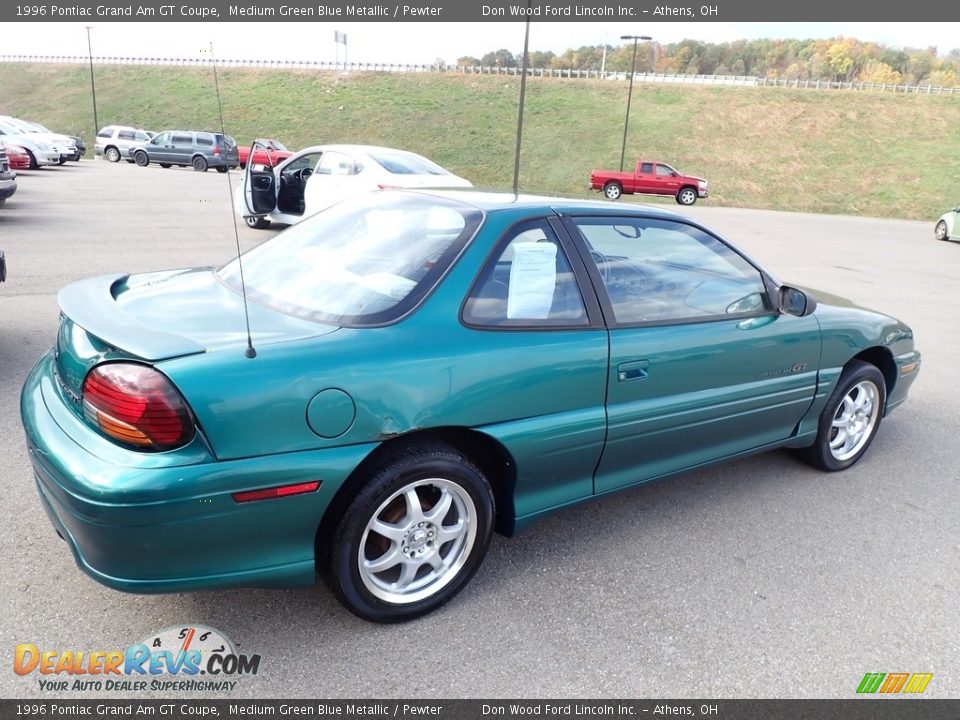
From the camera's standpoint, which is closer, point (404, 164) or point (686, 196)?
point (404, 164)

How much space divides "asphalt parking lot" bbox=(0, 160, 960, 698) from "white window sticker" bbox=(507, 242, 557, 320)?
108 cm

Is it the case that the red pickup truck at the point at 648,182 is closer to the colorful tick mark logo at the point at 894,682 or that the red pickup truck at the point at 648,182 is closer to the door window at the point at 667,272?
the door window at the point at 667,272

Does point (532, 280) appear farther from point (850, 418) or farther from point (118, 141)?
point (118, 141)

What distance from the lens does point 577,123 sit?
46.9m

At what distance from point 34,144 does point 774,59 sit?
115 m

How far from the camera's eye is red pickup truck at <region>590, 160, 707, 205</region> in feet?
93.3

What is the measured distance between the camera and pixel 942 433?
4914mm

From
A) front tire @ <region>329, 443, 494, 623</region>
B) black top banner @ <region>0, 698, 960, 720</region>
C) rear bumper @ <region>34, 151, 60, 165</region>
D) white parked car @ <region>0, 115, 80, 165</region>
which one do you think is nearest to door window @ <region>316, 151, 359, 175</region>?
front tire @ <region>329, 443, 494, 623</region>

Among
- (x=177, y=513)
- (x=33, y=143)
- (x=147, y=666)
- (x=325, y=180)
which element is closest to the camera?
(x=177, y=513)

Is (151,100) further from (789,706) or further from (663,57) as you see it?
(663,57)

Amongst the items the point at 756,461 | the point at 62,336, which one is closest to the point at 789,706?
the point at 756,461

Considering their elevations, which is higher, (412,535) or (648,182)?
(412,535)

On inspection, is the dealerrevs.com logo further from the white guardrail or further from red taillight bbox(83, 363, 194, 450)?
the white guardrail

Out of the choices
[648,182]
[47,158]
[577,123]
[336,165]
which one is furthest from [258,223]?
[577,123]
